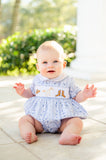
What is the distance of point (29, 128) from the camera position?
2240 millimetres

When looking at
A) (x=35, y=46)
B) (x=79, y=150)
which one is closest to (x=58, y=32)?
(x=35, y=46)

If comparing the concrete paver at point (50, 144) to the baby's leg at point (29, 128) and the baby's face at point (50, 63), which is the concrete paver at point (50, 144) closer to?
the baby's leg at point (29, 128)

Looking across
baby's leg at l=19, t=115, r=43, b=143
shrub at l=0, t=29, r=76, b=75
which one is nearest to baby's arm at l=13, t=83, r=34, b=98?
baby's leg at l=19, t=115, r=43, b=143

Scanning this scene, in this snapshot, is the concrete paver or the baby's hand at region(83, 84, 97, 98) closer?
the concrete paver

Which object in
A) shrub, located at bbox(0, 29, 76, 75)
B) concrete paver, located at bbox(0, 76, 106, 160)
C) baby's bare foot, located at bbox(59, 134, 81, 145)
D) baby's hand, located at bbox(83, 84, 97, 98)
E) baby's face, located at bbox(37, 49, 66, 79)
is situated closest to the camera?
concrete paver, located at bbox(0, 76, 106, 160)

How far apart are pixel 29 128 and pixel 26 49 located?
5462 millimetres

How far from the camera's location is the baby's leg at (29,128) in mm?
2098

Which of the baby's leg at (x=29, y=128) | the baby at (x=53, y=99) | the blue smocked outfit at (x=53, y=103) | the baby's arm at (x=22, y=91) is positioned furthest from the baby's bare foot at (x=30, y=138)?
the baby's arm at (x=22, y=91)

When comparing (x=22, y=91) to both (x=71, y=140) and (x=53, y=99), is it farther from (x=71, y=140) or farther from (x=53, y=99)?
(x=71, y=140)

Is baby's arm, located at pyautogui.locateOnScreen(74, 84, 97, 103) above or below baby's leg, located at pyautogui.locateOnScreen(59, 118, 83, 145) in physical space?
above

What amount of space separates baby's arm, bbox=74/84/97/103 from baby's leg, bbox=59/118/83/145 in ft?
0.58

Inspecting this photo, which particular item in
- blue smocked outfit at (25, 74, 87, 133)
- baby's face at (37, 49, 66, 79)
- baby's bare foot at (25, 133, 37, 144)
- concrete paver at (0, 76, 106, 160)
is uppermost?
baby's face at (37, 49, 66, 79)

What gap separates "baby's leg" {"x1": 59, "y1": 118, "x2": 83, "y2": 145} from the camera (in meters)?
2.04

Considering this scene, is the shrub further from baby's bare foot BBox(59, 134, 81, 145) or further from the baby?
baby's bare foot BBox(59, 134, 81, 145)
